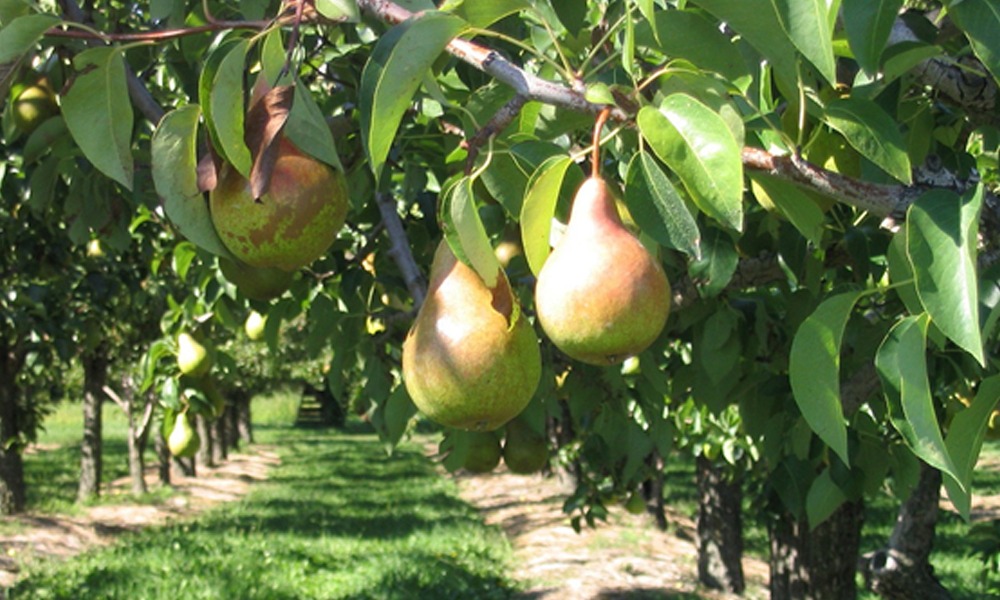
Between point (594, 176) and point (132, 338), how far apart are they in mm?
13204

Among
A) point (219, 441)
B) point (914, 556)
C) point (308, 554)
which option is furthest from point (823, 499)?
point (219, 441)

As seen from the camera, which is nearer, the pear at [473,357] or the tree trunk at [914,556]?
the pear at [473,357]

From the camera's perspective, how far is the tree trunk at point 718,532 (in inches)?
340

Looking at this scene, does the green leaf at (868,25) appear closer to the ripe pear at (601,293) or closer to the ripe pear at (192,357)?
Answer: the ripe pear at (601,293)

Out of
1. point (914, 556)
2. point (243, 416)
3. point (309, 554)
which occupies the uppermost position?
point (243, 416)

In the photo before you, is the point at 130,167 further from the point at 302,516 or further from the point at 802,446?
the point at 302,516

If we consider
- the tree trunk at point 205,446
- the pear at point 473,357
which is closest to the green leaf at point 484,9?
the pear at point 473,357

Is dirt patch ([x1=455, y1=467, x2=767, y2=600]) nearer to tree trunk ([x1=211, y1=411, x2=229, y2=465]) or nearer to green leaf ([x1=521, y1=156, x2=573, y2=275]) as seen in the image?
green leaf ([x1=521, y1=156, x2=573, y2=275])

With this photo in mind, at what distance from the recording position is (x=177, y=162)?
1.10m

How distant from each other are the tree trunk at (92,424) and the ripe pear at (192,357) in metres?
10.6

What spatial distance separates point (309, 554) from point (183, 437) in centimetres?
651

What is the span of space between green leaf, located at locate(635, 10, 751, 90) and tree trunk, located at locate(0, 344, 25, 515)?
32.3ft

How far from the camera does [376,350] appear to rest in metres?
2.51

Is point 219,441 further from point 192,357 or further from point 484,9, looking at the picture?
→ point 484,9
